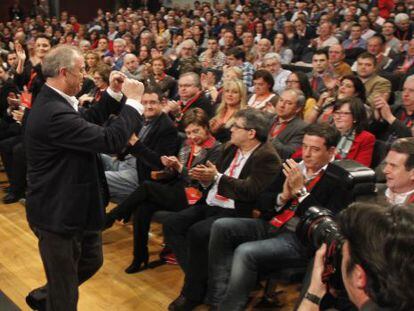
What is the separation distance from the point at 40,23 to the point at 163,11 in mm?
2948

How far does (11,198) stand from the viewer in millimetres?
4449

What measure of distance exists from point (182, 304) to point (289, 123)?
1.44 metres

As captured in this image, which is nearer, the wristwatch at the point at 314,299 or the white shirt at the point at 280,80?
the wristwatch at the point at 314,299

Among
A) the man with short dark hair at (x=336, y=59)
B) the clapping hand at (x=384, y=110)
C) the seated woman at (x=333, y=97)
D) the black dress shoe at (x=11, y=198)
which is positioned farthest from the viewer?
the man with short dark hair at (x=336, y=59)

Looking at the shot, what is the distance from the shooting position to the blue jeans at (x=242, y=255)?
244cm

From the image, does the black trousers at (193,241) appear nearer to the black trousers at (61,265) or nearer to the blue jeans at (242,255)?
the blue jeans at (242,255)

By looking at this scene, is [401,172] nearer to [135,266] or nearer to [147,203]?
[147,203]

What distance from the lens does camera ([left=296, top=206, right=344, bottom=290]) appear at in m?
1.37

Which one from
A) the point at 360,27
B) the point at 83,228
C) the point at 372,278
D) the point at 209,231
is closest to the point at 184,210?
the point at 209,231

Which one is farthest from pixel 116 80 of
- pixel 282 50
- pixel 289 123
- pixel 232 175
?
pixel 282 50

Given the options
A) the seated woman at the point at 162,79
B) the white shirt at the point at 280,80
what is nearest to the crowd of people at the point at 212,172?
the white shirt at the point at 280,80

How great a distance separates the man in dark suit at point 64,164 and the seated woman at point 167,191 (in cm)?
90

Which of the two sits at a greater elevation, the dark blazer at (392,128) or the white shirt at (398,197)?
the white shirt at (398,197)

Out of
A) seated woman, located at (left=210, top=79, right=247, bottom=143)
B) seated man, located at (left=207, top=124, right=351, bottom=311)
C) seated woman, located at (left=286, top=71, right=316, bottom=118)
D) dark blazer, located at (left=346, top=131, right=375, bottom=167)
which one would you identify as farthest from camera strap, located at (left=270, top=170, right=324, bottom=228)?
seated woman, located at (left=286, top=71, right=316, bottom=118)
